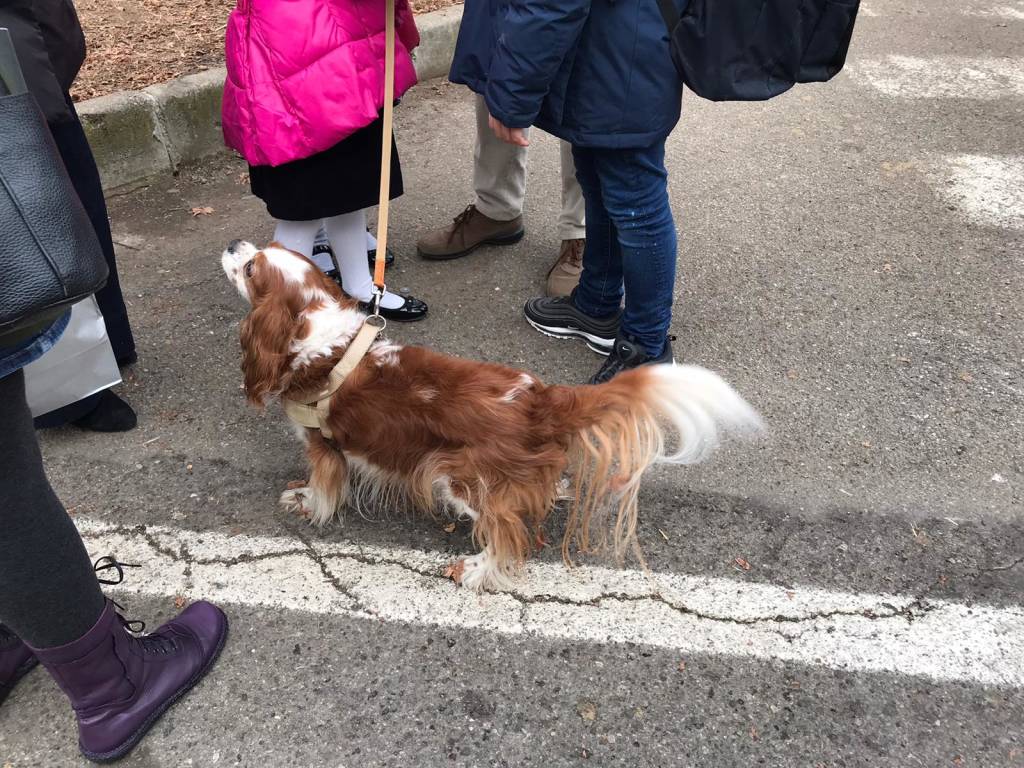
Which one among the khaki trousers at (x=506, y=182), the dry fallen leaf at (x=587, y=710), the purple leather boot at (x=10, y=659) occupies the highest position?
the khaki trousers at (x=506, y=182)

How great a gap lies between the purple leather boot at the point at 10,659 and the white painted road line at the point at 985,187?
480 cm

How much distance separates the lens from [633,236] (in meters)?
2.76

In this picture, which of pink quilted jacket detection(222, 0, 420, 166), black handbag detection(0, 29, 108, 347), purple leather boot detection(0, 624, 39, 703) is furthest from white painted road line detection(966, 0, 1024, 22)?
purple leather boot detection(0, 624, 39, 703)

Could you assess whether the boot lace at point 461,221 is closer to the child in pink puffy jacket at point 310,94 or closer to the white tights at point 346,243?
the white tights at point 346,243

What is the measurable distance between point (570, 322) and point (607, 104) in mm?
1087

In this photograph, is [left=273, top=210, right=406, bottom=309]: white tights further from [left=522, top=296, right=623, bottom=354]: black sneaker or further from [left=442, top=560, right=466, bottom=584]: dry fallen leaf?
[left=442, top=560, right=466, bottom=584]: dry fallen leaf

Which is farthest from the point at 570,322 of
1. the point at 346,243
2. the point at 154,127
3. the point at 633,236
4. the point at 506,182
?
the point at 154,127

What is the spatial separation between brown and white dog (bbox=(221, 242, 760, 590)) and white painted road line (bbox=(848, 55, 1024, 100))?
5.03 metres

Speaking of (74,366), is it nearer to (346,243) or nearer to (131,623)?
(131,623)

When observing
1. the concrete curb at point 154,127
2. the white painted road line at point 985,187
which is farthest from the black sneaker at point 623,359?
the concrete curb at point 154,127

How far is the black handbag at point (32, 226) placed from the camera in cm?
116

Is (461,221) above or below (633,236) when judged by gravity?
below

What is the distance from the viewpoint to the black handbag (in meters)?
1.16

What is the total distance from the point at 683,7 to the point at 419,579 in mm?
1995
